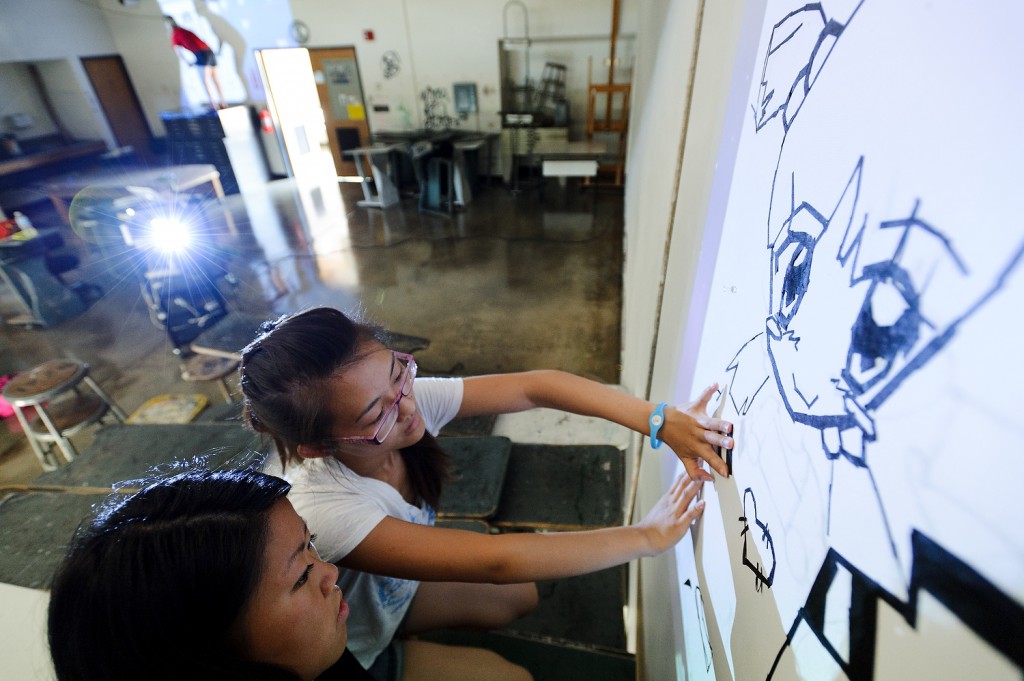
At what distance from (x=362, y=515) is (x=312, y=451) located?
0.52 feet

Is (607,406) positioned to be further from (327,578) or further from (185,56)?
(185,56)

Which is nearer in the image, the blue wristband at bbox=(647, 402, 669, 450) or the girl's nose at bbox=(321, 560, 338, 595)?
the girl's nose at bbox=(321, 560, 338, 595)

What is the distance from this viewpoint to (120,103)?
810cm

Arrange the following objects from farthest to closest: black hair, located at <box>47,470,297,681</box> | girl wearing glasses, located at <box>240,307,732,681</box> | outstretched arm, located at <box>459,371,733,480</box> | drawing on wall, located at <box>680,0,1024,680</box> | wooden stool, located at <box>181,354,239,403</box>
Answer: wooden stool, located at <box>181,354,239,403</box>, girl wearing glasses, located at <box>240,307,732,681</box>, outstretched arm, located at <box>459,371,733,480</box>, black hair, located at <box>47,470,297,681</box>, drawing on wall, located at <box>680,0,1024,680</box>

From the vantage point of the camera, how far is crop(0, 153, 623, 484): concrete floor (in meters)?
3.61

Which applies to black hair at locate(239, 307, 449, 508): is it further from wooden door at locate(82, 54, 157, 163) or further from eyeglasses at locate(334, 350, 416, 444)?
wooden door at locate(82, 54, 157, 163)

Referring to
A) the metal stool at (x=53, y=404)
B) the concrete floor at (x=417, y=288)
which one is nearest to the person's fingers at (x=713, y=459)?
the concrete floor at (x=417, y=288)

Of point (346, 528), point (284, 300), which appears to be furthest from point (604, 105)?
point (346, 528)

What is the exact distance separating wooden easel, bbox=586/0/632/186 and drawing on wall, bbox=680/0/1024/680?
659cm

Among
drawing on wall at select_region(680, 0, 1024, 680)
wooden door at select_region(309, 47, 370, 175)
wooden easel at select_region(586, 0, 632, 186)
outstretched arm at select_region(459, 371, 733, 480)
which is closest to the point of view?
drawing on wall at select_region(680, 0, 1024, 680)

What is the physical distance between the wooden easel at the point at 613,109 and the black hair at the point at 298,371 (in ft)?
20.8

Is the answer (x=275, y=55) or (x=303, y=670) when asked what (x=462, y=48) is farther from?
(x=303, y=670)

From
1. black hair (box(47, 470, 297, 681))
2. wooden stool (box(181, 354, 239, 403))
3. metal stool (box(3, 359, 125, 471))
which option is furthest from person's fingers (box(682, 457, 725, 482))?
metal stool (box(3, 359, 125, 471))

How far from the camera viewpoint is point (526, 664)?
1402 mm
